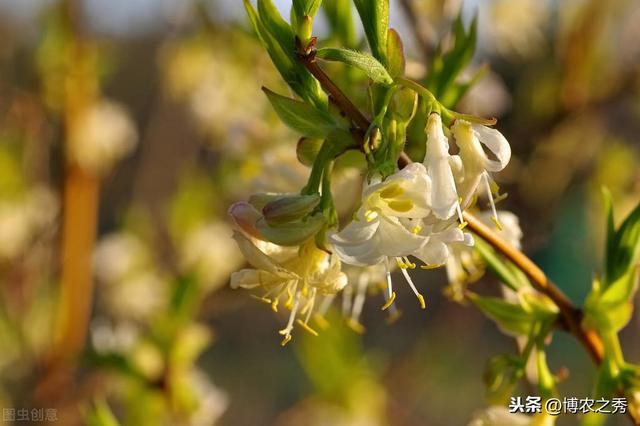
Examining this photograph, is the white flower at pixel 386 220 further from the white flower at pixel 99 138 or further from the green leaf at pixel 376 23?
the white flower at pixel 99 138

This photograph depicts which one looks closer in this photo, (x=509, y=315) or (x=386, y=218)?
(x=386, y=218)

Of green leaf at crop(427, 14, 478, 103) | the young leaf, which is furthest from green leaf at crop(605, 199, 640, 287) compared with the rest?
the young leaf

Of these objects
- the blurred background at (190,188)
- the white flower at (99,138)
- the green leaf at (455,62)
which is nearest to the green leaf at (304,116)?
the green leaf at (455,62)

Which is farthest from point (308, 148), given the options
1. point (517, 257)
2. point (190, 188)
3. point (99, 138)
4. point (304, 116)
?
point (99, 138)

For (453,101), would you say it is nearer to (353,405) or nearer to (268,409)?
(353,405)

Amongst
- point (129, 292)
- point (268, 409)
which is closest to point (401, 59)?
point (129, 292)

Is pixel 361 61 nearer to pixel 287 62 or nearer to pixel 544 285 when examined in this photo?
pixel 287 62
